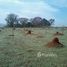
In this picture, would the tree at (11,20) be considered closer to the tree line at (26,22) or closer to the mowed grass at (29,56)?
the tree line at (26,22)

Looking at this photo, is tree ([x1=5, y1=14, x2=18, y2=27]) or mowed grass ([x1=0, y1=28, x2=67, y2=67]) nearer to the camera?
mowed grass ([x1=0, y1=28, x2=67, y2=67])

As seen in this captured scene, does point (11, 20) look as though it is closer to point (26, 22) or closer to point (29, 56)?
point (26, 22)

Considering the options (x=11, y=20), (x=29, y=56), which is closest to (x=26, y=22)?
(x=11, y=20)

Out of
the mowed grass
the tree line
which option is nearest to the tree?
the tree line

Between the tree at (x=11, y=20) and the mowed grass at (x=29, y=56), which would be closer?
the mowed grass at (x=29, y=56)

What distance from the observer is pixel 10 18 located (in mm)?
89250

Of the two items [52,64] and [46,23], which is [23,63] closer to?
[52,64]

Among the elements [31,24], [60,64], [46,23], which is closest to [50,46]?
[60,64]

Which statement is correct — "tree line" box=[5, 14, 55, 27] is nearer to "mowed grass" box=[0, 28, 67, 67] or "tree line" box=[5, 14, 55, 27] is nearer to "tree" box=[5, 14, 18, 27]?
"tree" box=[5, 14, 18, 27]

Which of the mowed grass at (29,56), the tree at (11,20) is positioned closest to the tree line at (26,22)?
the tree at (11,20)

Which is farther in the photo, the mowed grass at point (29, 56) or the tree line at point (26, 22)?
the tree line at point (26, 22)

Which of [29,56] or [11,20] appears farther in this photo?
[11,20]

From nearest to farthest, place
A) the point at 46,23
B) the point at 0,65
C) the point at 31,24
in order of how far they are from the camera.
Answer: the point at 0,65
the point at 31,24
the point at 46,23

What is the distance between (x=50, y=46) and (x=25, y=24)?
7060cm
